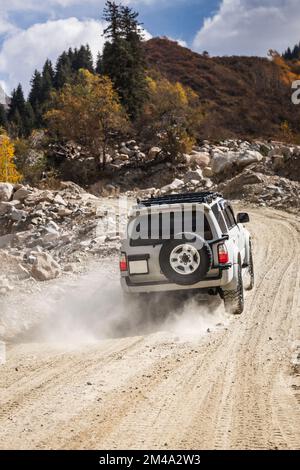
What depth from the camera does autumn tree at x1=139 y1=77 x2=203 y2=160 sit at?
4269cm

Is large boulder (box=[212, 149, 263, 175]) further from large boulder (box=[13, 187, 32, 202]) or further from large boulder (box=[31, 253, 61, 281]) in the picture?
large boulder (box=[31, 253, 61, 281])

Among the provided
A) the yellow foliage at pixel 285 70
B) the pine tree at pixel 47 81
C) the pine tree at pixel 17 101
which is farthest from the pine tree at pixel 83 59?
the yellow foliage at pixel 285 70

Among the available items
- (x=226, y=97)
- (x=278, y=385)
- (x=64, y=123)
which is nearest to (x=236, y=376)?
(x=278, y=385)

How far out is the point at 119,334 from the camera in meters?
7.21

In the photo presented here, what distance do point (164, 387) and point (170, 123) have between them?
43.8 m

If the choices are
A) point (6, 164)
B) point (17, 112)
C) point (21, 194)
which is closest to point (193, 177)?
point (21, 194)

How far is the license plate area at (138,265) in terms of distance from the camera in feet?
23.4

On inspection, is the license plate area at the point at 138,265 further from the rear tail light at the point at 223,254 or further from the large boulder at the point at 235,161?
the large boulder at the point at 235,161

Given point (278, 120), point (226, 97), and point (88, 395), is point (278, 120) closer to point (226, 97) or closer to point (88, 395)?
point (226, 97)

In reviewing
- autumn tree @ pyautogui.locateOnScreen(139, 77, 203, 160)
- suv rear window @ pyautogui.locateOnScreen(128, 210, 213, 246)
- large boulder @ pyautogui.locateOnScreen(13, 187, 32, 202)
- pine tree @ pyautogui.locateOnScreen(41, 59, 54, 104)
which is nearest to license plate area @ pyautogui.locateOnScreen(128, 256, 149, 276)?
suv rear window @ pyautogui.locateOnScreen(128, 210, 213, 246)

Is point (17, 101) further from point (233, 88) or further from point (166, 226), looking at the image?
point (166, 226)

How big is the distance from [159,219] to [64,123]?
129 ft

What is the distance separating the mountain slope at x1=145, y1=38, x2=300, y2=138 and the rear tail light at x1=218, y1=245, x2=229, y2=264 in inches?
1771

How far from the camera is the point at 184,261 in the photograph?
686 centimetres
